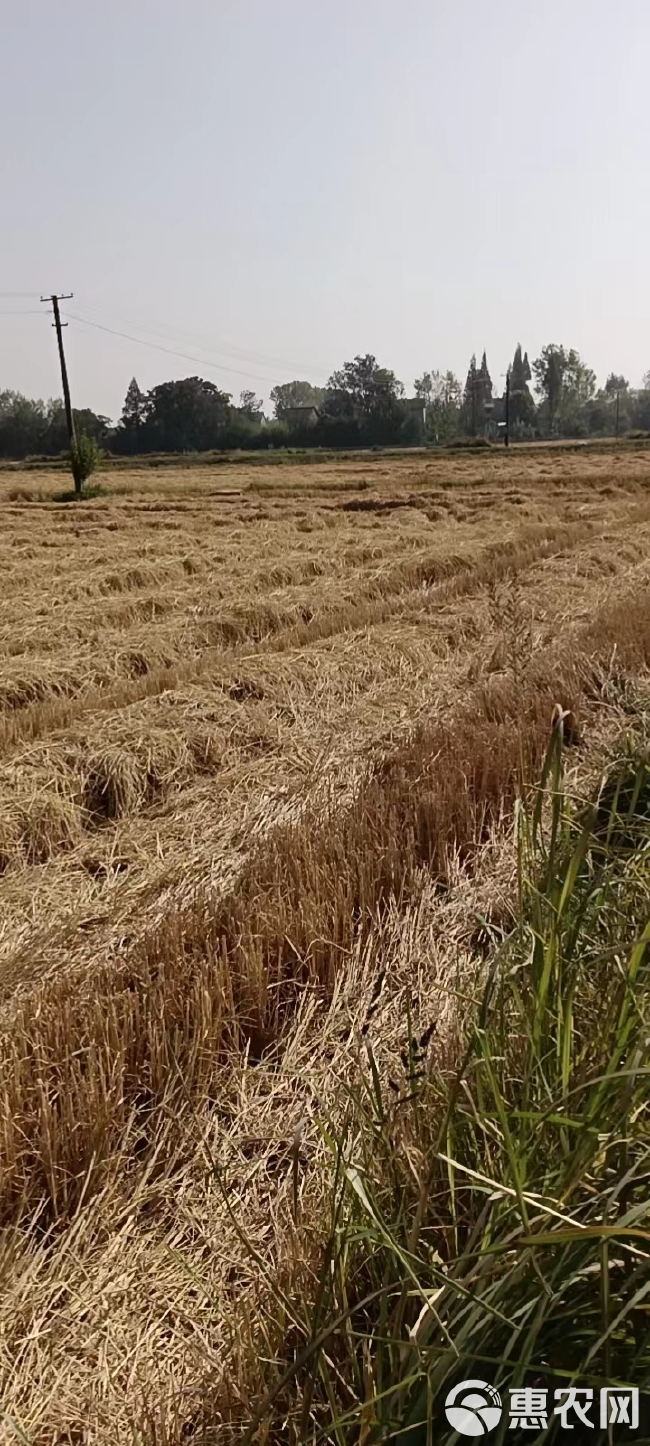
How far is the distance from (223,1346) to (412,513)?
21.5 meters

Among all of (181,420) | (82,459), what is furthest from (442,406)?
(82,459)

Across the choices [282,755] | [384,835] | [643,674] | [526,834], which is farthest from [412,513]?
[526,834]

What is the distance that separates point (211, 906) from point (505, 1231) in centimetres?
217

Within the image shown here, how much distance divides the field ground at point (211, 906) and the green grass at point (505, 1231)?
0.60 feet

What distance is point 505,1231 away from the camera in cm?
174

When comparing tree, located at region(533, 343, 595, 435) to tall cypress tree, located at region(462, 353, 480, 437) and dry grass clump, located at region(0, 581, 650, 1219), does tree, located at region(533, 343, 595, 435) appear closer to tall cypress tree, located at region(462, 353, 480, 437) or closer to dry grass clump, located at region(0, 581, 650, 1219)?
tall cypress tree, located at region(462, 353, 480, 437)

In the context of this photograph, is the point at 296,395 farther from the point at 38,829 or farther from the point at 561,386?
the point at 38,829

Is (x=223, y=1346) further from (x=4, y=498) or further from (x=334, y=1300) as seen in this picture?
(x=4, y=498)

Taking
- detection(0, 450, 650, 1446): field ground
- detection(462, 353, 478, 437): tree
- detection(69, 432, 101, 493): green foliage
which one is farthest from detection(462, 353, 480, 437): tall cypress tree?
detection(0, 450, 650, 1446): field ground

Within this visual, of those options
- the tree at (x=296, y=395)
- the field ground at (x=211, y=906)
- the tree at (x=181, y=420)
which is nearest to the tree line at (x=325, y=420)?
the tree at (x=181, y=420)

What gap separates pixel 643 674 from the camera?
7.04 meters

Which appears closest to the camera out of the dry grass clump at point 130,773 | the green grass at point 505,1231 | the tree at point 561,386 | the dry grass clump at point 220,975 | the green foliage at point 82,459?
the green grass at point 505,1231

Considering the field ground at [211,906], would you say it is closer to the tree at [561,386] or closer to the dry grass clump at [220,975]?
the dry grass clump at [220,975]

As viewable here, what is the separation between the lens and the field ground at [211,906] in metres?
2.06
